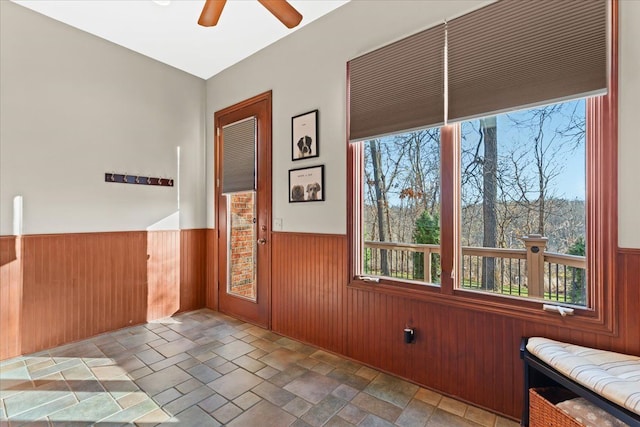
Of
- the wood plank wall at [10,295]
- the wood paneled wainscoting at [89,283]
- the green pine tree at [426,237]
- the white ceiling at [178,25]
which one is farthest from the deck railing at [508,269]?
the wood plank wall at [10,295]

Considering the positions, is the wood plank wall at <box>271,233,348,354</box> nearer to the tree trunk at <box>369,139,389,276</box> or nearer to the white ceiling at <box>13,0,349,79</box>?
the tree trunk at <box>369,139,389,276</box>

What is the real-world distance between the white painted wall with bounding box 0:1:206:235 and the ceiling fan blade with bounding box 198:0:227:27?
186 cm

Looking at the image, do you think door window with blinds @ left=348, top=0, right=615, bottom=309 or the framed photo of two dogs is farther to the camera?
the framed photo of two dogs

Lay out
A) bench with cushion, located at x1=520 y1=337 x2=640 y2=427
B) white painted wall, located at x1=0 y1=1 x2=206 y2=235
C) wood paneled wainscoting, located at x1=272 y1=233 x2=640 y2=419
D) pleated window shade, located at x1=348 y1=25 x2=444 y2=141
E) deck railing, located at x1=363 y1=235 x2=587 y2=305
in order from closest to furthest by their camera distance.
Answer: bench with cushion, located at x1=520 y1=337 x2=640 y2=427 → wood paneled wainscoting, located at x1=272 y1=233 x2=640 y2=419 → deck railing, located at x1=363 y1=235 x2=587 y2=305 → pleated window shade, located at x1=348 y1=25 x2=444 y2=141 → white painted wall, located at x1=0 y1=1 x2=206 y2=235

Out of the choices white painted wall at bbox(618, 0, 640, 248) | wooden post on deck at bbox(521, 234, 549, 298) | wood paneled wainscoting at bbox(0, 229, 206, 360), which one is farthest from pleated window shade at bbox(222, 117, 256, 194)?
white painted wall at bbox(618, 0, 640, 248)

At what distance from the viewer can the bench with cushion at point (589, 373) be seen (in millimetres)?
1176

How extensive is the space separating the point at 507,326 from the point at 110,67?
172 inches

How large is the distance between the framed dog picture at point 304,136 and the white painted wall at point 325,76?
56 mm

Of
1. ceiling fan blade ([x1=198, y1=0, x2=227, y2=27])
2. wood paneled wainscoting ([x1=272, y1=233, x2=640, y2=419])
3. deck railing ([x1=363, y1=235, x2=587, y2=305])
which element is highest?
ceiling fan blade ([x1=198, y1=0, x2=227, y2=27])

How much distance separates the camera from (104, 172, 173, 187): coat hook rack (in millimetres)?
3248

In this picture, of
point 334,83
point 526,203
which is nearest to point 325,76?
point 334,83

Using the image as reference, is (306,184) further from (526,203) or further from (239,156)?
(526,203)

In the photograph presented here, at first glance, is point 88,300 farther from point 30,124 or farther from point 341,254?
point 341,254

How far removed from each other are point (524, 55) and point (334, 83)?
145cm
